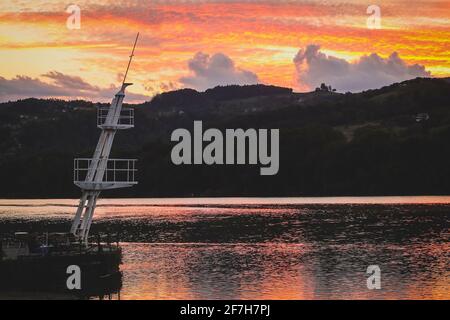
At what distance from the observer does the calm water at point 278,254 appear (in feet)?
219

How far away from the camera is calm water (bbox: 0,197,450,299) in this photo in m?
66.9

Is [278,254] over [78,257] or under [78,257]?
under

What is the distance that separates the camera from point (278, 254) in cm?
9381

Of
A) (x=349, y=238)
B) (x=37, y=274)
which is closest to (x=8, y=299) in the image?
(x=37, y=274)

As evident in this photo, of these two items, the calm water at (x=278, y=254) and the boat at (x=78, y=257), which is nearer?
the boat at (x=78, y=257)

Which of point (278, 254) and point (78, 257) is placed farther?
point (278, 254)

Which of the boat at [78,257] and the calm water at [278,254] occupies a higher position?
the boat at [78,257]

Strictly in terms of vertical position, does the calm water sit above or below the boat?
below

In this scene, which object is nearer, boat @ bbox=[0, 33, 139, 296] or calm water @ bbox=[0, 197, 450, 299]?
boat @ bbox=[0, 33, 139, 296]

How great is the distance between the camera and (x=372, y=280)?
68625 mm

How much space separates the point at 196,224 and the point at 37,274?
81.4 m
